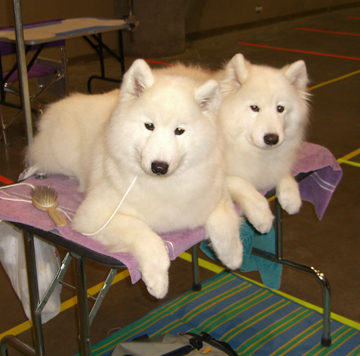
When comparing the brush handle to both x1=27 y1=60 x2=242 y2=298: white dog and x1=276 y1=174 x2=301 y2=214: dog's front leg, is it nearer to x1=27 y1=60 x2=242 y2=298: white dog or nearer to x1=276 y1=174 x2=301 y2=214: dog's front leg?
x1=27 y1=60 x2=242 y2=298: white dog

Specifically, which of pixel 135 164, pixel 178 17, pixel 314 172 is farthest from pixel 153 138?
pixel 178 17

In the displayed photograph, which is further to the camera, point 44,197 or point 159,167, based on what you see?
point 44,197

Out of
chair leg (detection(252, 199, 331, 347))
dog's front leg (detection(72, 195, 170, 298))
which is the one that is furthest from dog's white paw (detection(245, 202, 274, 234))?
dog's front leg (detection(72, 195, 170, 298))

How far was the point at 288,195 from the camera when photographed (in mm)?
2594

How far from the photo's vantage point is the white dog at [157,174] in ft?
5.95

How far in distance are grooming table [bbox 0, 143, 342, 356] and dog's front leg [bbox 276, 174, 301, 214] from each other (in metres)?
0.22

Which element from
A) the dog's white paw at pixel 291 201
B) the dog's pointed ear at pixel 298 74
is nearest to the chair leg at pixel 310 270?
the dog's white paw at pixel 291 201

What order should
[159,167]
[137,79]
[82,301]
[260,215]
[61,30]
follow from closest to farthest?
[159,167] → [137,79] → [82,301] → [260,215] → [61,30]

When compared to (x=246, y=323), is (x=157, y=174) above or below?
above

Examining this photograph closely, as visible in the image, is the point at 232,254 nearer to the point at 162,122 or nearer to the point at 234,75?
the point at 162,122

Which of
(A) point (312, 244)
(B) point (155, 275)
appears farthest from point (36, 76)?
(B) point (155, 275)

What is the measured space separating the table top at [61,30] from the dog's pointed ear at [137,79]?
12.4 ft

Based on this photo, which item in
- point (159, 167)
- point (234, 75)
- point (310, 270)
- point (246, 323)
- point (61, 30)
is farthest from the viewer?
point (61, 30)

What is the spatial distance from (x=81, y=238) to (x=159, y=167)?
50 centimetres
